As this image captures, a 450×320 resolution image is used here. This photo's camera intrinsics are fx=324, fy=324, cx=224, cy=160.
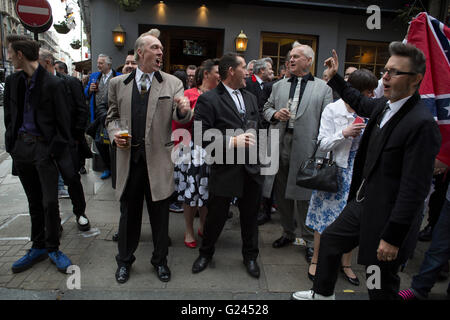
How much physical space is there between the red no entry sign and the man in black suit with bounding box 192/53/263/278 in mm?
3050

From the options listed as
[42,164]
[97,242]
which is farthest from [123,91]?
[97,242]

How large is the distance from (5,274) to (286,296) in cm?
277

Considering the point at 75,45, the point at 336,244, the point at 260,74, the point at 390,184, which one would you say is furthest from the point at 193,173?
the point at 75,45

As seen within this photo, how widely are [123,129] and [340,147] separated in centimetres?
206

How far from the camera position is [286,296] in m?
3.03

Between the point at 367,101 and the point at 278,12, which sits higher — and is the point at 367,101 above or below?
below

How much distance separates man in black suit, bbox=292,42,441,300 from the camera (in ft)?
6.39

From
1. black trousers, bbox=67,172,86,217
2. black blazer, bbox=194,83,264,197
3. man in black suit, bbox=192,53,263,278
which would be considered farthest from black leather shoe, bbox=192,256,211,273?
black trousers, bbox=67,172,86,217

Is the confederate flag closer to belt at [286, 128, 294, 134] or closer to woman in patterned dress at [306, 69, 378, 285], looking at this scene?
woman in patterned dress at [306, 69, 378, 285]

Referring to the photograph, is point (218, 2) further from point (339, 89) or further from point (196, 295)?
point (196, 295)

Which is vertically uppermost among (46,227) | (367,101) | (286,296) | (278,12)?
(278,12)

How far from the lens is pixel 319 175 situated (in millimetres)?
3090
